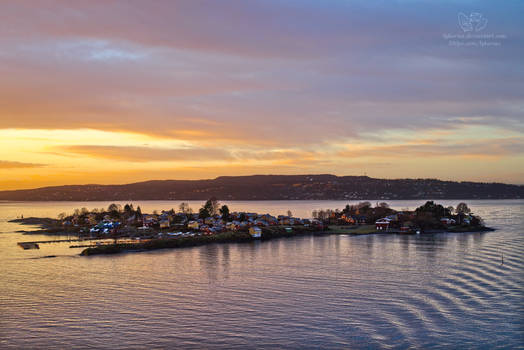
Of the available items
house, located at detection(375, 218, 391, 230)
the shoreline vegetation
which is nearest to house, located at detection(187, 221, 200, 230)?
→ the shoreline vegetation

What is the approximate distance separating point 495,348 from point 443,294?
27.4 feet

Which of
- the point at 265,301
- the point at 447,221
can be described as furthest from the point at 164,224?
the point at 265,301

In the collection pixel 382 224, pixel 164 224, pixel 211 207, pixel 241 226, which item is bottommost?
pixel 382 224

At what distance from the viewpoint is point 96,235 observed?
6706 centimetres

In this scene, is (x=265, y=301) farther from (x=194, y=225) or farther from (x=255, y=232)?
(x=194, y=225)

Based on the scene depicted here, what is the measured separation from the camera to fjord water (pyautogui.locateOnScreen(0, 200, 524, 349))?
60.0ft

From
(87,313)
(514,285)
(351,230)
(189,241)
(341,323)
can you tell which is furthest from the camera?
(351,230)

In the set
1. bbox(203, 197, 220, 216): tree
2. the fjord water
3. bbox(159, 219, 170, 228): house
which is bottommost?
Result: the fjord water

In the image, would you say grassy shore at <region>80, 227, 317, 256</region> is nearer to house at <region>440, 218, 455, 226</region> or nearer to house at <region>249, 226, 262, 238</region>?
house at <region>249, 226, 262, 238</region>

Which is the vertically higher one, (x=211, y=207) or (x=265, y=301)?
(x=211, y=207)

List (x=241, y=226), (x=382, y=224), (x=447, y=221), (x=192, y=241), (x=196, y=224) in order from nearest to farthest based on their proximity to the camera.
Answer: (x=192, y=241) → (x=241, y=226) → (x=196, y=224) → (x=382, y=224) → (x=447, y=221)

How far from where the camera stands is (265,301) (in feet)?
78.6

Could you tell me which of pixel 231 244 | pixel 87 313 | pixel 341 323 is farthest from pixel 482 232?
pixel 87 313

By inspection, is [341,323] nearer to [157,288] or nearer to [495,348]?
[495,348]
